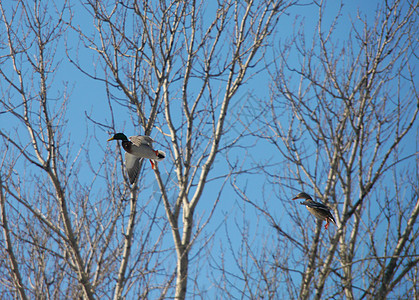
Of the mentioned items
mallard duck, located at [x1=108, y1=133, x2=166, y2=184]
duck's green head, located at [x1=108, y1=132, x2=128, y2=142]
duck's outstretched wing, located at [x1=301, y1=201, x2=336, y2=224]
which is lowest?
duck's outstretched wing, located at [x1=301, y1=201, x2=336, y2=224]

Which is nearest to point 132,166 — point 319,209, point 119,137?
point 119,137

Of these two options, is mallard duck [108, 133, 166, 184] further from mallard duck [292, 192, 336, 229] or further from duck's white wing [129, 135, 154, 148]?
mallard duck [292, 192, 336, 229]

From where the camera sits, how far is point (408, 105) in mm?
6887

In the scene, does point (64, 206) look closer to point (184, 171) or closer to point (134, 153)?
point (134, 153)

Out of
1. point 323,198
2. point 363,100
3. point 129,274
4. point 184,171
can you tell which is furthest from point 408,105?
point 129,274

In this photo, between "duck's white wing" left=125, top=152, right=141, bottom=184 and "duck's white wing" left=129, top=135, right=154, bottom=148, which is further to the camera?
"duck's white wing" left=125, top=152, right=141, bottom=184

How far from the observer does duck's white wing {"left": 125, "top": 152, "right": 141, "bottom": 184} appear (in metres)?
5.35

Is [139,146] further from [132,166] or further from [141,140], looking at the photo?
[132,166]

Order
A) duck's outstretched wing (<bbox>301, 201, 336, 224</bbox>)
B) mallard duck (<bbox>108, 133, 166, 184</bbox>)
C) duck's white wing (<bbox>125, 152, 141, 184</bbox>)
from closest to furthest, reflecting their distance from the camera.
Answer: duck's outstretched wing (<bbox>301, 201, 336, 224</bbox>), mallard duck (<bbox>108, 133, 166, 184</bbox>), duck's white wing (<bbox>125, 152, 141, 184</bbox>)

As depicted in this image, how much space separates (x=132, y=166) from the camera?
17.7 ft

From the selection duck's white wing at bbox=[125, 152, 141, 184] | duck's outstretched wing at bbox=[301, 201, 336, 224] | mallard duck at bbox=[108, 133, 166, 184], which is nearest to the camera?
duck's outstretched wing at bbox=[301, 201, 336, 224]

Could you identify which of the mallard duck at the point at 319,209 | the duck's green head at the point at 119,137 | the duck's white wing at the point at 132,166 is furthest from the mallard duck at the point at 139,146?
the mallard duck at the point at 319,209

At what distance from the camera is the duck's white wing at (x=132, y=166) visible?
5348mm

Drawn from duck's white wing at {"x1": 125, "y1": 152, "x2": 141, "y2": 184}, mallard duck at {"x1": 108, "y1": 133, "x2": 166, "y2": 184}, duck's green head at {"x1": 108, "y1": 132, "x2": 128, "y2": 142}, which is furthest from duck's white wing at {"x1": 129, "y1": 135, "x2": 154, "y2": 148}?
duck's white wing at {"x1": 125, "y1": 152, "x2": 141, "y2": 184}
